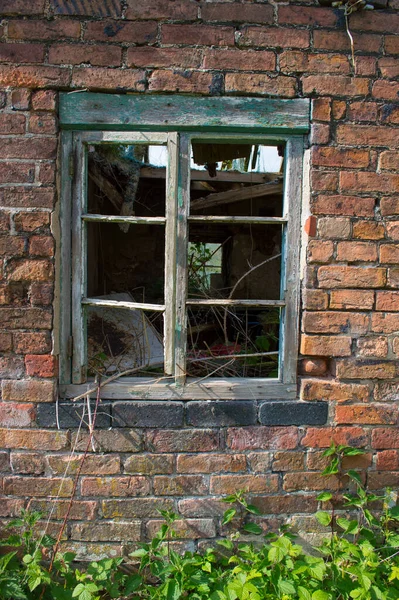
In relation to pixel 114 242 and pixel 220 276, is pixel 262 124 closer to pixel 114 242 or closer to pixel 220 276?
pixel 114 242

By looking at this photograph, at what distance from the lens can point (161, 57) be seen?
204 cm

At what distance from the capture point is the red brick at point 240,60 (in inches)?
80.7

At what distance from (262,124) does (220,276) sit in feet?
15.4

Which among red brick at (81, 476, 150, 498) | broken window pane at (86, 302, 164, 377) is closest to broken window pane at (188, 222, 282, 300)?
broken window pane at (86, 302, 164, 377)

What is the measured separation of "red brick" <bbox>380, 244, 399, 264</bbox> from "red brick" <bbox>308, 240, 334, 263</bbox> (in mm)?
255

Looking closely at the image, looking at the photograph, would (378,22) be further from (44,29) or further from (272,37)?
(44,29)

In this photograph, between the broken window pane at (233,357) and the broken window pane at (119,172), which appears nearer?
the broken window pane at (233,357)

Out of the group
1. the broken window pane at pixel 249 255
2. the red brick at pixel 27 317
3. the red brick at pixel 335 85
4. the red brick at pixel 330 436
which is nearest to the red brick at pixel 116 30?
the red brick at pixel 335 85

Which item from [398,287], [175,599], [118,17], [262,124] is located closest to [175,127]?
[262,124]

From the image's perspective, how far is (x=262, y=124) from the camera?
6.86 ft

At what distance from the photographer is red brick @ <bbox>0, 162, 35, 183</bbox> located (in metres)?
2.05

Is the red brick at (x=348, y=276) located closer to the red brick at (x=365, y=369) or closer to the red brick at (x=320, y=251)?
the red brick at (x=320, y=251)

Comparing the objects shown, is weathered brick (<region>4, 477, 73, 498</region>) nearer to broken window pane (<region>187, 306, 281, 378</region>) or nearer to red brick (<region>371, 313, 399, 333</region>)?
broken window pane (<region>187, 306, 281, 378</region>)

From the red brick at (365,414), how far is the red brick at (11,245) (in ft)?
5.79
